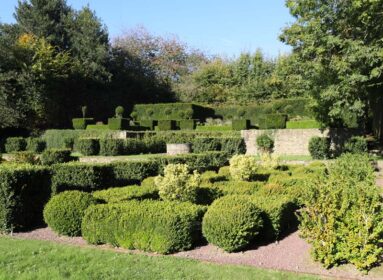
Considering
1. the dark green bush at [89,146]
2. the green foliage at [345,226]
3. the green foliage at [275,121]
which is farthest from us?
the green foliage at [275,121]

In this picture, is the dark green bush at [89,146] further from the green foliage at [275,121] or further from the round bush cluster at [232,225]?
the round bush cluster at [232,225]

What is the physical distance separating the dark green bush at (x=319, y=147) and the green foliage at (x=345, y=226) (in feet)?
50.6

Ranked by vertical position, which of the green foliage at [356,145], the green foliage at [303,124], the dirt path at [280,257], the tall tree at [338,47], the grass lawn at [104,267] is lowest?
the dirt path at [280,257]

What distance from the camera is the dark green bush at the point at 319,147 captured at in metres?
20.7

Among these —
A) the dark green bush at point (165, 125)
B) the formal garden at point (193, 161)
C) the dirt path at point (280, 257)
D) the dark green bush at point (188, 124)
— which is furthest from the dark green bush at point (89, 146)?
the dirt path at point (280, 257)

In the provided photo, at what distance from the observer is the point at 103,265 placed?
5410 mm

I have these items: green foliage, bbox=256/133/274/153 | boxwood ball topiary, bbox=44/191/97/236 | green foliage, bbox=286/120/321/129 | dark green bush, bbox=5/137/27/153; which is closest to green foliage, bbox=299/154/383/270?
boxwood ball topiary, bbox=44/191/97/236

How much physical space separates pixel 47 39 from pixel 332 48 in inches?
1106

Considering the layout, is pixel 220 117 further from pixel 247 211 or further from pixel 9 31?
pixel 247 211

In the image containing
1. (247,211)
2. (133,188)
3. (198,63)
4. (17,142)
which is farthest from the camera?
(198,63)

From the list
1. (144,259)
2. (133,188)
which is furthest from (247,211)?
(133,188)

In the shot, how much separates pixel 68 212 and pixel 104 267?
1965 mm

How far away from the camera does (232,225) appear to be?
5.98 metres

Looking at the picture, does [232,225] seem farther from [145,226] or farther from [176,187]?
[176,187]
